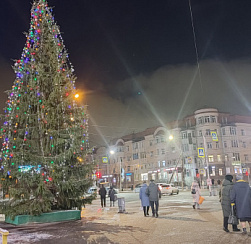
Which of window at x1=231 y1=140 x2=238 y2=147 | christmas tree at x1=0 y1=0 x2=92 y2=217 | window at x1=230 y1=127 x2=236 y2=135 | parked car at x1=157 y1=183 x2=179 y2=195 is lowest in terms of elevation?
parked car at x1=157 y1=183 x2=179 y2=195

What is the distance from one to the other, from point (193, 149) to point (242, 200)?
185 ft

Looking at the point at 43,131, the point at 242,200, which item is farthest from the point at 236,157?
the point at 242,200

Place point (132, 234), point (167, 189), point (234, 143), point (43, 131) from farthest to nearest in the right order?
point (234, 143) → point (167, 189) → point (43, 131) → point (132, 234)

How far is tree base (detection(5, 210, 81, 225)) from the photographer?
12.1m

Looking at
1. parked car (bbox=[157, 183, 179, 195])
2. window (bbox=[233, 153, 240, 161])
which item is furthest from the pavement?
window (bbox=[233, 153, 240, 161])

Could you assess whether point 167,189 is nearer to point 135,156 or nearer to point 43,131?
point 43,131

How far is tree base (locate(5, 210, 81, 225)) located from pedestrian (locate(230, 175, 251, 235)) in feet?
25.1

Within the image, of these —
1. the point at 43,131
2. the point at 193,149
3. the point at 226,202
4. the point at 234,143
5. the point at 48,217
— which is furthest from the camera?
the point at 193,149

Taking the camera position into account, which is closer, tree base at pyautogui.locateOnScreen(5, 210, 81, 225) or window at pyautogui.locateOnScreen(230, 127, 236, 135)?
tree base at pyautogui.locateOnScreen(5, 210, 81, 225)

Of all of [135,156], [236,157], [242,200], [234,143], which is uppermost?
[234,143]

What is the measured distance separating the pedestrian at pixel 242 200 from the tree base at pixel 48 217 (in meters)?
7.65

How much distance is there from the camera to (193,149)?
207ft

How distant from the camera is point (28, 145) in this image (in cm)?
1303

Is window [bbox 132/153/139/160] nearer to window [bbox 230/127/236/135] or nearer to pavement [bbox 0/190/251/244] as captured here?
window [bbox 230/127/236/135]
